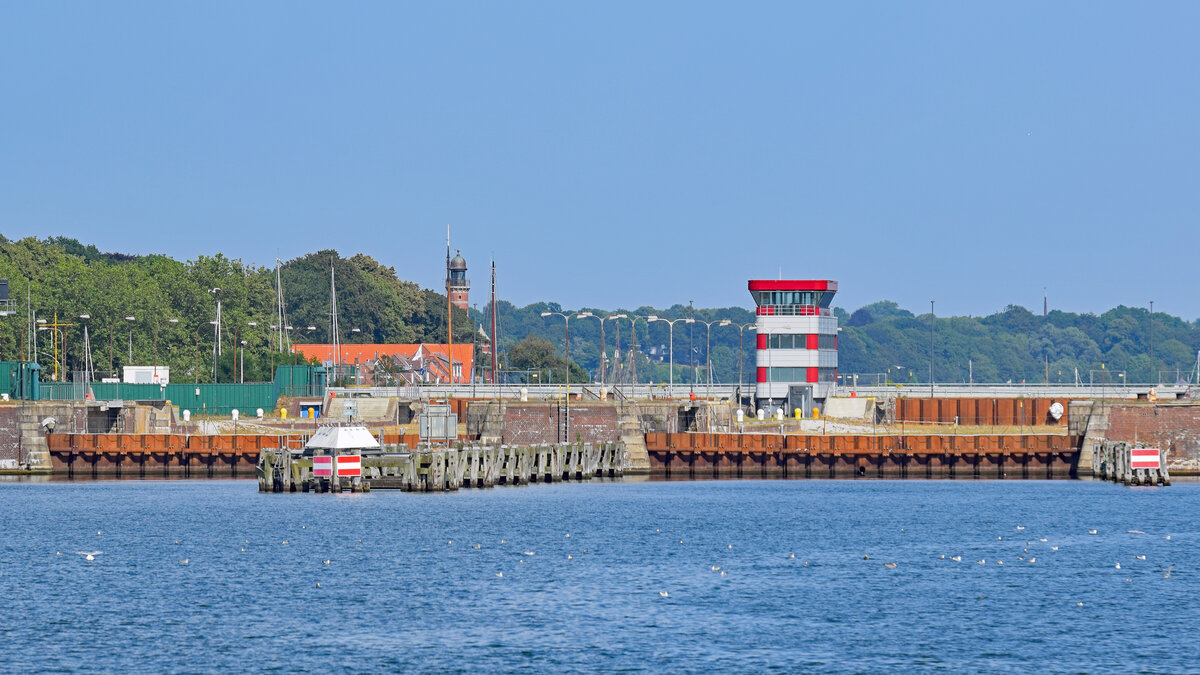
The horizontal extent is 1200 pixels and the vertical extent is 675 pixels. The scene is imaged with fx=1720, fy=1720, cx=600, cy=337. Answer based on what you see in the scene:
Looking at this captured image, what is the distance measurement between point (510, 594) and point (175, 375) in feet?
374

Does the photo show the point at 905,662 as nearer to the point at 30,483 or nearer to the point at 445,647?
the point at 445,647

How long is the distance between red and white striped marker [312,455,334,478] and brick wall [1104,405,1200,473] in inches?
1963

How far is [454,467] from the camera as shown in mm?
97375

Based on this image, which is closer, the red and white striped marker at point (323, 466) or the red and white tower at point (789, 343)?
the red and white striped marker at point (323, 466)

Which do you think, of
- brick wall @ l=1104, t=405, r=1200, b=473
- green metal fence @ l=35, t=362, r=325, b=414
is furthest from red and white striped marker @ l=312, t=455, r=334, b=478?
brick wall @ l=1104, t=405, r=1200, b=473

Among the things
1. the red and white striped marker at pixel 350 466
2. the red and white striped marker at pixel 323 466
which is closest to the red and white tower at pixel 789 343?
the red and white striped marker at pixel 350 466

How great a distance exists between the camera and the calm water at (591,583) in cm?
5038

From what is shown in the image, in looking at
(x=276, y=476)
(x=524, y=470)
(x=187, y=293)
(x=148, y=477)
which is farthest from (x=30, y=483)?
(x=187, y=293)

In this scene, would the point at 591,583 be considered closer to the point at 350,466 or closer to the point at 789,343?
the point at 350,466

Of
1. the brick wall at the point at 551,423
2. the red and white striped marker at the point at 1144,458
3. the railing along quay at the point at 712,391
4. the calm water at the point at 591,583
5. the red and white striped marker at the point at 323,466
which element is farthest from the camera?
the railing along quay at the point at 712,391

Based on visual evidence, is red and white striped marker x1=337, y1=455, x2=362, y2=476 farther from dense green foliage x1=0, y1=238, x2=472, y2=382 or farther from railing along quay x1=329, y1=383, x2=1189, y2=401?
dense green foliage x1=0, y1=238, x2=472, y2=382

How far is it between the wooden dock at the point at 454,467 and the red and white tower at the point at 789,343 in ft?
82.8

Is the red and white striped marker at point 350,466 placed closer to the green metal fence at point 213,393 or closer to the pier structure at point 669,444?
the pier structure at point 669,444

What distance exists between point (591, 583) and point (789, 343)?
7486 cm
